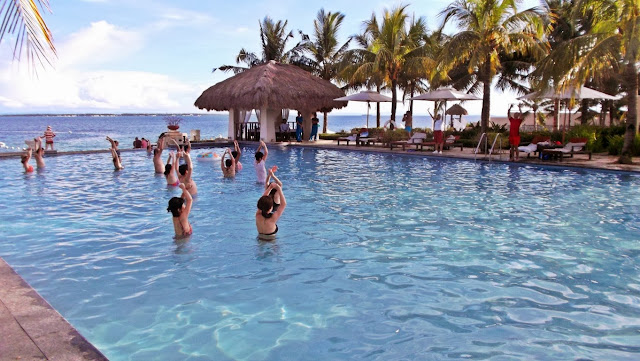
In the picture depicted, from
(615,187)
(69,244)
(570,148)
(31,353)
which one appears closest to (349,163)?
(570,148)

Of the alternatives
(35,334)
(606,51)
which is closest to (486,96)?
(606,51)

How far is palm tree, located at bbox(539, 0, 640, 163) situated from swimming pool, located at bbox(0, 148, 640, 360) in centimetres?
388

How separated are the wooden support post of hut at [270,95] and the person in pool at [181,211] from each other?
15.9 m

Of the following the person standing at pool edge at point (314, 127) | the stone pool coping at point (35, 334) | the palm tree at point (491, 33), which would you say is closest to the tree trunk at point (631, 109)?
the palm tree at point (491, 33)

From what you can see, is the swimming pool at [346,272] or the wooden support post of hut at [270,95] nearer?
the swimming pool at [346,272]

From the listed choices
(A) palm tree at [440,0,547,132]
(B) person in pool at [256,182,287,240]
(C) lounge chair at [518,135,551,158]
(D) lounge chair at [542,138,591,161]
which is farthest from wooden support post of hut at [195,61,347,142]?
(B) person in pool at [256,182,287,240]

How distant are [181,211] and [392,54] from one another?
18.3 meters

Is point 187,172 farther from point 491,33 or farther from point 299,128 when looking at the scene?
point 299,128

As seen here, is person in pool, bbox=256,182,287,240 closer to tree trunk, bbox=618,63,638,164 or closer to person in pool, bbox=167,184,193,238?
person in pool, bbox=167,184,193,238

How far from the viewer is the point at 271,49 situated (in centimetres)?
2855

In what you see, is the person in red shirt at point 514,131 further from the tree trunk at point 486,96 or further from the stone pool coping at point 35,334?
the stone pool coping at point 35,334

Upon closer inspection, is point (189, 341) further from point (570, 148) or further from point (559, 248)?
point (570, 148)

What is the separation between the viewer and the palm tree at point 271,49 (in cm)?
2830

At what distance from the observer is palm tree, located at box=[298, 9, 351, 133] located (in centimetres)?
2869
